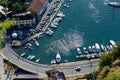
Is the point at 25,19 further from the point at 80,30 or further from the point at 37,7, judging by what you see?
the point at 80,30

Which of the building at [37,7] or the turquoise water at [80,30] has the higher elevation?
the building at [37,7]

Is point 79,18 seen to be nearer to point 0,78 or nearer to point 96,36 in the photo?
point 96,36

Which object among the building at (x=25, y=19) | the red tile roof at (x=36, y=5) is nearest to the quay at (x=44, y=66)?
the building at (x=25, y=19)

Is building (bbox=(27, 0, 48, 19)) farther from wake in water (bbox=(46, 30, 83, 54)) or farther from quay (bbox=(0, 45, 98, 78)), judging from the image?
quay (bbox=(0, 45, 98, 78))

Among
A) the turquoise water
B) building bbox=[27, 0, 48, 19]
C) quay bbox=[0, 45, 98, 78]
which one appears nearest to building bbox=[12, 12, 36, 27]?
building bbox=[27, 0, 48, 19]

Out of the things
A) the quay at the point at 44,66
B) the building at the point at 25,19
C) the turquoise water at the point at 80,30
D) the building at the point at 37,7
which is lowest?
the quay at the point at 44,66

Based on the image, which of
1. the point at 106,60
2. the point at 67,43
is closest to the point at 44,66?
the point at 67,43

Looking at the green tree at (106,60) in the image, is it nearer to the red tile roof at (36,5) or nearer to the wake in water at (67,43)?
the wake in water at (67,43)

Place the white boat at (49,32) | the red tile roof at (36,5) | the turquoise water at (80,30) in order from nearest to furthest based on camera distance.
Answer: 1. the turquoise water at (80,30)
2. the white boat at (49,32)
3. the red tile roof at (36,5)
